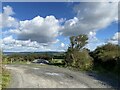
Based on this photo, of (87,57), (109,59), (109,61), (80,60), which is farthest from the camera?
(80,60)

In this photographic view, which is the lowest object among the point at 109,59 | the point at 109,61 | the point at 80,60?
the point at 109,61

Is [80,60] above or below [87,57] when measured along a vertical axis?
below

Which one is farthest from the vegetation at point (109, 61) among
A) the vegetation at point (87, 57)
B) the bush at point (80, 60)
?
the bush at point (80, 60)

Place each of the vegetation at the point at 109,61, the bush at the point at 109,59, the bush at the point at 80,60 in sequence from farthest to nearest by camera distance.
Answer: the bush at the point at 80,60, the bush at the point at 109,59, the vegetation at the point at 109,61

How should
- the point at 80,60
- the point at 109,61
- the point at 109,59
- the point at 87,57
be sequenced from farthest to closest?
the point at 80,60, the point at 87,57, the point at 109,59, the point at 109,61

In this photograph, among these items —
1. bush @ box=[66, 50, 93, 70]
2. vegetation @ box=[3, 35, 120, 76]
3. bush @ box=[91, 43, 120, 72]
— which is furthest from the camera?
bush @ box=[66, 50, 93, 70]

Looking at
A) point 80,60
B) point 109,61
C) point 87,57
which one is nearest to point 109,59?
point 109,61

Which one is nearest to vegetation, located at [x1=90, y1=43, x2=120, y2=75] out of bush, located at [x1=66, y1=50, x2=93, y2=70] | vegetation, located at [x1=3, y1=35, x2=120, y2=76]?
vegetation, located at [x1=3, y1=35, x2=120, y2=76]

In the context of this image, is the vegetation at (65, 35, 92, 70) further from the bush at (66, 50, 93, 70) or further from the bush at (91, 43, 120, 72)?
the bush at (91, 43, 120, 72)

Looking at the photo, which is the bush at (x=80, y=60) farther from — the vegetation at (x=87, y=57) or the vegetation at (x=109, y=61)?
the vegetation at (x=109, y=61)

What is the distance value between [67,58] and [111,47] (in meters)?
6.79

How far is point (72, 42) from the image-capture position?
3488 cm

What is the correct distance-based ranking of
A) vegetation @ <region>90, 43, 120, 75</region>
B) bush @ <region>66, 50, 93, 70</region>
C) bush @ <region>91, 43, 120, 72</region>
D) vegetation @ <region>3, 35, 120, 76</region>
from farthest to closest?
bush @ <region>66, 50, 93, 70</region>, vegetation @ <region>3, 35, 120, 76</region>, bush @ <region>91, 43, 120, 72</region>, vegetation @ <region>90, 43, 120, 75</region>

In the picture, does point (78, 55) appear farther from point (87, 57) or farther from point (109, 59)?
point (109, 59)
